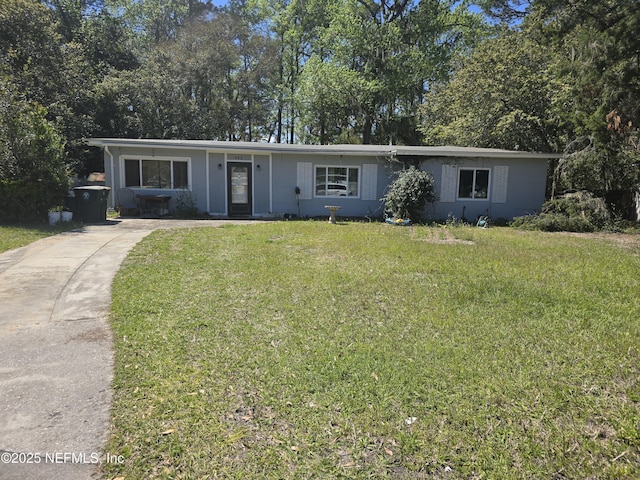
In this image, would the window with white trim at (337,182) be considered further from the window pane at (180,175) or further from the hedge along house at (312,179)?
the window pane at (180,175)

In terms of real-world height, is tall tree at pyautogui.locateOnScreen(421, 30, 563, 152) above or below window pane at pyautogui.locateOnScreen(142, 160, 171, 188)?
above

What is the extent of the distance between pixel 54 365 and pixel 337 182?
12.2 m

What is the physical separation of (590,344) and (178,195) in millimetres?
13080

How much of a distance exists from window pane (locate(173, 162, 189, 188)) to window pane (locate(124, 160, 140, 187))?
1.21m

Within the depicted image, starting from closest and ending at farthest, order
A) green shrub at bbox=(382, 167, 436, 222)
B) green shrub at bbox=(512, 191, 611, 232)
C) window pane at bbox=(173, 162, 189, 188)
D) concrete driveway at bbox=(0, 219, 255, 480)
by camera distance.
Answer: concrete driveway at bbox=(0, 219, 255, 480)
green shrub at bbox=(512, 191, 611, 232)
green shrub at bbox=(382, 167, 436, 222)
window pane at bbox=(173, 162, 189, 188)

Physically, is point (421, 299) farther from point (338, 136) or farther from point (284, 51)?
point (284, 51)

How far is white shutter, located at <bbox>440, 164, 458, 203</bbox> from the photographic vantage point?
48.2 feet

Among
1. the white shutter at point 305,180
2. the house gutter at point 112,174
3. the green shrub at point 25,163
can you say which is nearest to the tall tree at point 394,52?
the white shutter at point 305,180

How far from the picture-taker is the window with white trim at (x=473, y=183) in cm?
1472

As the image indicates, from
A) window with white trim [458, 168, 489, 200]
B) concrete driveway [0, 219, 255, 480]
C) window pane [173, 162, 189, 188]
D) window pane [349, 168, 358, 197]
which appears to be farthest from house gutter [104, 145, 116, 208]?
window with white trim [458, 168, 489, 200]

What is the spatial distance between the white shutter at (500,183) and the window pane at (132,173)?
1223cm

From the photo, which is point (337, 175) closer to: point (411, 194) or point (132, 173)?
point (411, 194)

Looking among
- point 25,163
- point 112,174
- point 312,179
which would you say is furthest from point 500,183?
point 25,163

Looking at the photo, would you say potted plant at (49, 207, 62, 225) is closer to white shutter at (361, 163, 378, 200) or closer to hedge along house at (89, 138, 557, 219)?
hedge along house at (89, 138, 557, 219)
